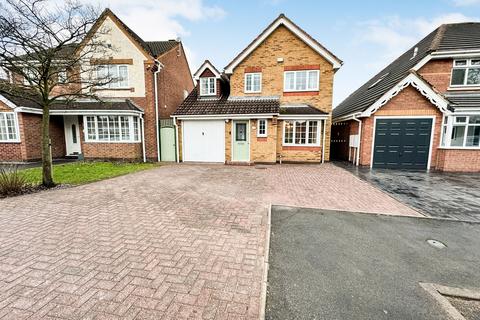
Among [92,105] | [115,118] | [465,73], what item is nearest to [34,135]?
[92,105]

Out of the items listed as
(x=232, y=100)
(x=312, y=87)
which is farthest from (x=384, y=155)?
(x=232, y=100)

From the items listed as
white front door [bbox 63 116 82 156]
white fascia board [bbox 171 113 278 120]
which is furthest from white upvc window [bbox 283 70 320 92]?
white front door [bbox 63 116 82 156]

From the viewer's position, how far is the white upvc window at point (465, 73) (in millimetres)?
12312

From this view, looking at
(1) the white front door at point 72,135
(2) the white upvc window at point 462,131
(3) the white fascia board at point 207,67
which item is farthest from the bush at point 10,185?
(2) the white upvc window at point 462,131

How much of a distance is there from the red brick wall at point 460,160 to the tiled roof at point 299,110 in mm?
6572

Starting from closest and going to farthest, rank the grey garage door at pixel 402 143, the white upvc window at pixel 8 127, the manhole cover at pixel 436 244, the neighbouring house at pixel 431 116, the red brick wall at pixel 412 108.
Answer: the manhole cover at pixel 436 244 → the neighbouring house at pixel 431 116 → the red brick wall at pixel 412 108 → the grey garage door at pixel 402 143 → the white upvc window at pixel 8 127

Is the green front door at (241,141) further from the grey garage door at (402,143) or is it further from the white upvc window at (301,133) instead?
A: the grey garage door at (402,143)

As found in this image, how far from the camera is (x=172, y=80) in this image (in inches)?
664

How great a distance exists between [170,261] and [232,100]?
1301 centimetres

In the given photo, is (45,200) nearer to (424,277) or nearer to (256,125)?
(424,277)

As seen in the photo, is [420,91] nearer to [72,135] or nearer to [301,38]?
[301,38]

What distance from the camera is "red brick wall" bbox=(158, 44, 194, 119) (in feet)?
50.1

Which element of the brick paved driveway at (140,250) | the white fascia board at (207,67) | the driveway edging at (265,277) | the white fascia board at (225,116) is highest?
the white fascia board at (207,67)

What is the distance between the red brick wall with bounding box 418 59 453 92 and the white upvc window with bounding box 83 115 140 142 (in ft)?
58.7
